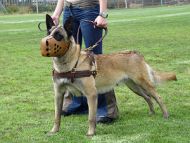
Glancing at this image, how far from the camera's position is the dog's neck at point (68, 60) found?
248 inches

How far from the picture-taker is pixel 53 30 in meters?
6.08

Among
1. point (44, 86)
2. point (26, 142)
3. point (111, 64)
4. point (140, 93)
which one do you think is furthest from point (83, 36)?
point (44, 86)

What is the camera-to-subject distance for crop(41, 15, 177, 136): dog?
20.0ft

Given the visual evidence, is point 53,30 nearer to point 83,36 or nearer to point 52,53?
point 52,53

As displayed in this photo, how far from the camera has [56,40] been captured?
6016mm

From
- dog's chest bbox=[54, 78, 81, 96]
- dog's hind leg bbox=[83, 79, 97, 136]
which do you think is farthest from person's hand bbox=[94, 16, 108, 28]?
dog's chest bbox=[54, 78, 81, 96]

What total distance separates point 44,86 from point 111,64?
368 centimetres

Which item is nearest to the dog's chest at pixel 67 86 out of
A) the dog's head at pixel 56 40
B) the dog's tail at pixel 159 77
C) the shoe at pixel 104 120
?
the dog's head at pixel 56 40

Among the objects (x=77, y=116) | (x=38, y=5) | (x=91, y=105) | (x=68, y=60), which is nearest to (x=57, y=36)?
(x=68, y=60)

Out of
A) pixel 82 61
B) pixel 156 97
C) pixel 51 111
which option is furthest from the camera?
pixel 51 111

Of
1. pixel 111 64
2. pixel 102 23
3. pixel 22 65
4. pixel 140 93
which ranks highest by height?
pixel 102 23

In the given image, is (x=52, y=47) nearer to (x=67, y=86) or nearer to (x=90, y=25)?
(x=67, y=86)

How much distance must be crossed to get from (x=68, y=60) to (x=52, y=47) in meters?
0.45

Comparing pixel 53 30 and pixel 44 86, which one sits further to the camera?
pixel 44 86
